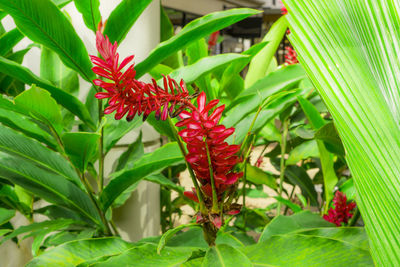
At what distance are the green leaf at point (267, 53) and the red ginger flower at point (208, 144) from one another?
0.42 m

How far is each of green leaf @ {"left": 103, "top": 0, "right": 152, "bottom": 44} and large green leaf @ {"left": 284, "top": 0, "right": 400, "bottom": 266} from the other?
321mm

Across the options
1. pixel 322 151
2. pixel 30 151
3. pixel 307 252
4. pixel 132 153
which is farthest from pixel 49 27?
pixel 322 151

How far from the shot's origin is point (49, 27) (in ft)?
1.38

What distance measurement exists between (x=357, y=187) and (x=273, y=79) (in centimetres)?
50

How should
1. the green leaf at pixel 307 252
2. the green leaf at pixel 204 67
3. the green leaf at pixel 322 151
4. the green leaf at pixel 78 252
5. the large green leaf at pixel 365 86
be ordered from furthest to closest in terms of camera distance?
the green leaf at pixel 322 151 < the green leaf at pixel 204 67 < the green leaf at pixel 78 252 < the green leaf at pixel 307 252 < the large green leaf at pixel 365 86

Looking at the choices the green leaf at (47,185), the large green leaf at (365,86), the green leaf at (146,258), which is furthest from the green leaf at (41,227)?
the large green leaf at (365,86)

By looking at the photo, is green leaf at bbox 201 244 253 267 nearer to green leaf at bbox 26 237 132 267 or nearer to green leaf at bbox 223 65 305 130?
green leaf at bbox 26 237 132 267

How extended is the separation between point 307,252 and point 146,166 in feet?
0.79

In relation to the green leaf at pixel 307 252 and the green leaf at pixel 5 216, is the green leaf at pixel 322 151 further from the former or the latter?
the green leaf at pixel 5 216

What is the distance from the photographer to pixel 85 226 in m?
0.59

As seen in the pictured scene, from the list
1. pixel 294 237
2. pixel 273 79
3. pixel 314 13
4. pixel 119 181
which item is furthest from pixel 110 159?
pixel 314 13

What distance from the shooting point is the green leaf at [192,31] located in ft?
1.48

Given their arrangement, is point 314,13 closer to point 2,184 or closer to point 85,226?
point 85,226

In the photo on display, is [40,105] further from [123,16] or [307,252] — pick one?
[307,252]
